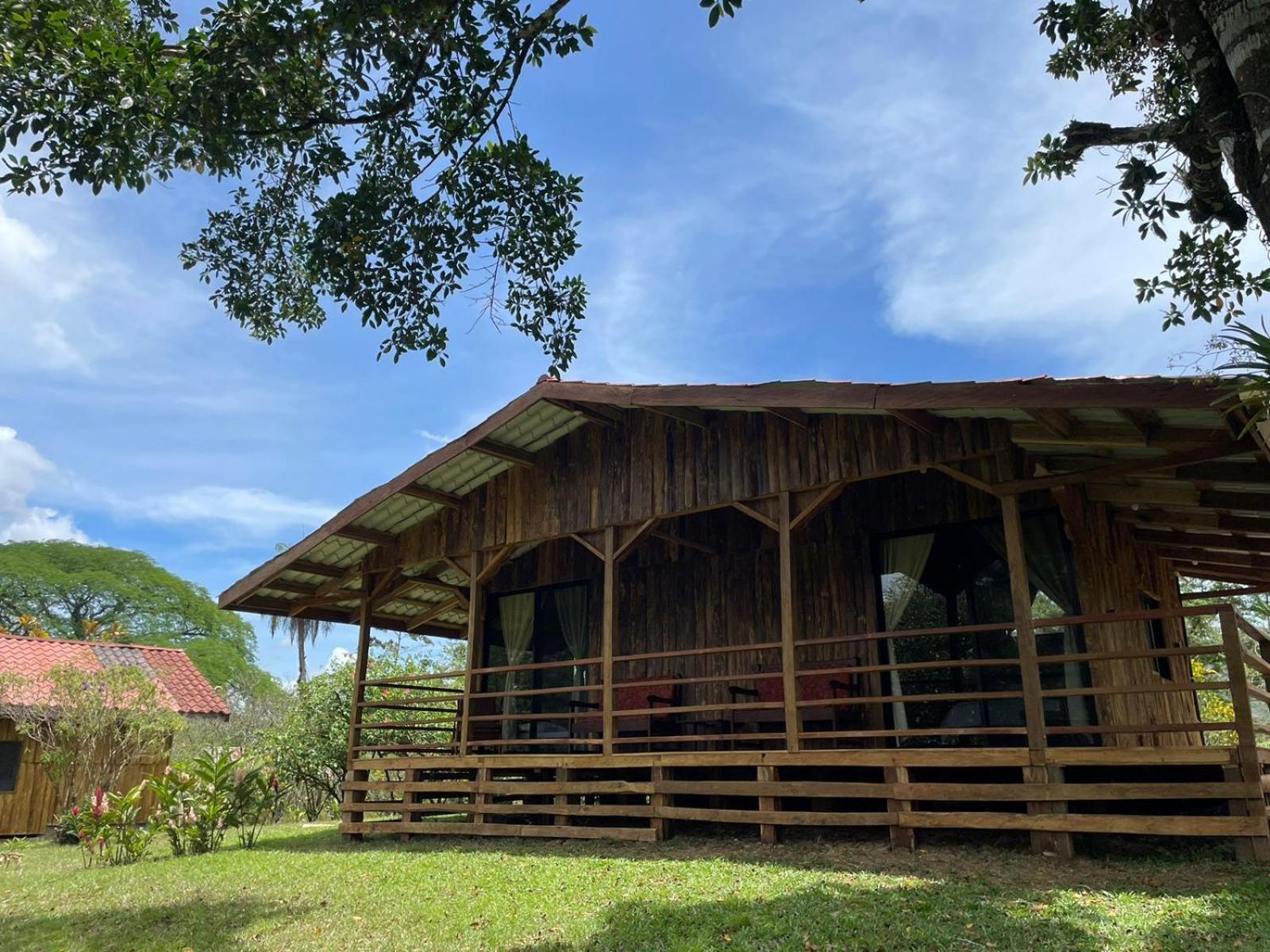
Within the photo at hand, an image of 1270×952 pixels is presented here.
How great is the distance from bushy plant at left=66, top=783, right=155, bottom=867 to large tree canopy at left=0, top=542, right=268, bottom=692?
31224 mm

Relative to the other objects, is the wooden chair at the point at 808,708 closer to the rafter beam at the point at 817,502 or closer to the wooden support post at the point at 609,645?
the wooden support post at the point at 609,645

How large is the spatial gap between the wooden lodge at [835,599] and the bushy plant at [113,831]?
7.57 ft

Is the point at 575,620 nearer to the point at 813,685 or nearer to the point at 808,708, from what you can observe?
the point at 813,685

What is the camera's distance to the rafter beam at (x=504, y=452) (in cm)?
1056

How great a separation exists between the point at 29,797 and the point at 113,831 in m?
7.01

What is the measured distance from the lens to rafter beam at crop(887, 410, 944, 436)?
7.63m

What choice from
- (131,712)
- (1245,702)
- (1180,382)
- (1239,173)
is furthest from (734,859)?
(131,712)

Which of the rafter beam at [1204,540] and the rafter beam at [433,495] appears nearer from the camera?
the rafter beam at [1204,540]

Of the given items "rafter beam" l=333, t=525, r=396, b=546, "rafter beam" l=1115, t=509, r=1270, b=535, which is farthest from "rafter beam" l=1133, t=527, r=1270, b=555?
"rafter beam" l=333, t=525, r=396, b=546

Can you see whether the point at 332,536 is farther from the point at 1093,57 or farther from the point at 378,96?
the point at 1093,57

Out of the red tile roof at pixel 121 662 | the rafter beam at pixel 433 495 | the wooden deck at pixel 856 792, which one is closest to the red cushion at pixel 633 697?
the wooden deck at pixel 856 792

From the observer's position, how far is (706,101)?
8570 millimetres

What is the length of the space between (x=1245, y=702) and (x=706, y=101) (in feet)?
21.3

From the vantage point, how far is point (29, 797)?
15594 millimetres
